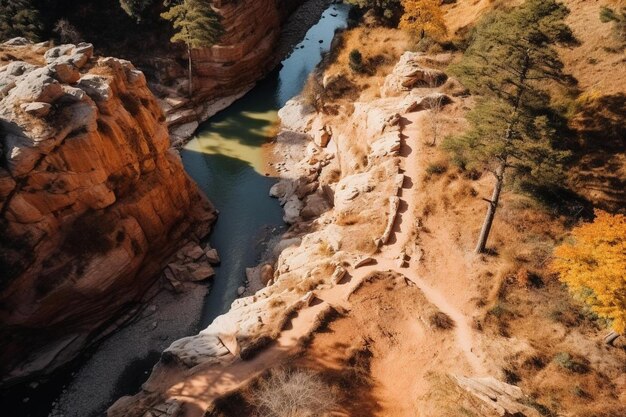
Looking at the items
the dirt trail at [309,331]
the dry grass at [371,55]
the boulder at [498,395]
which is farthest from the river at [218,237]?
the boulder at [498,395]

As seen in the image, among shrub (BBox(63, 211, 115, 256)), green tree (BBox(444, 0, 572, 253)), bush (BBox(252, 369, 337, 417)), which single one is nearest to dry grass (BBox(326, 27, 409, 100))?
green tree (BBox(444, 0, 572, 253))

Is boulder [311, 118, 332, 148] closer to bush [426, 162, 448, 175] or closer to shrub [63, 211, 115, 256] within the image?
bush [426, 162, 448, 175]

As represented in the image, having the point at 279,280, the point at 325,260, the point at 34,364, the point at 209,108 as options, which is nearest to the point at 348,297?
the point at 325,260

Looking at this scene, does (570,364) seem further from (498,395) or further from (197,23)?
(197,23)

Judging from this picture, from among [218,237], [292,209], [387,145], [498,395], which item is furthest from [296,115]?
[498,395]

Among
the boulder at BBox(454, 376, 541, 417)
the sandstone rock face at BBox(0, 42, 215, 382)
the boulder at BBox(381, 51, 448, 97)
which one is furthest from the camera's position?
the boulder at BBox(381, 51, 448, 97)

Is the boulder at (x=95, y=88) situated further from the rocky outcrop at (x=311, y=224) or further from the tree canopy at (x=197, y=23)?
the tree canopy at (x=197, y=23)

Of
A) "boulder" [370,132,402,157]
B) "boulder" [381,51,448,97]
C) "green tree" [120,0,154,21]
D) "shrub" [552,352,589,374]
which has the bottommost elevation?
"shrub" [552,352,589,374]
